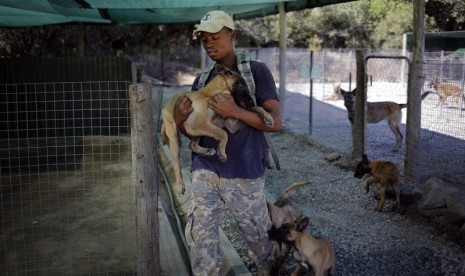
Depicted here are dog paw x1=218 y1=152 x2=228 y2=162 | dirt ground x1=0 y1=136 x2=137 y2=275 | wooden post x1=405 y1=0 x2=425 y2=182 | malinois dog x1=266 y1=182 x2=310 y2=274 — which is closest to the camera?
dog paw x1=218 y1=152 x2=228 y2=162

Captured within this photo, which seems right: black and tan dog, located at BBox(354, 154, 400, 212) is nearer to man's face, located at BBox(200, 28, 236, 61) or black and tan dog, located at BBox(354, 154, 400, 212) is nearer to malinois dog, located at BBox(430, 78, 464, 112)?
malinois dog, located at BBox(430, 78, 464, 112)

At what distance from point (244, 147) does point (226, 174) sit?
208 mm

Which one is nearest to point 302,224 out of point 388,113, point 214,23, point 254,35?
point 214,23

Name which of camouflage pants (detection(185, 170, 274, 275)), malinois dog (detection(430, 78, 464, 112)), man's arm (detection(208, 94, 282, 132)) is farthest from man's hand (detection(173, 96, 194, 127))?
malinois dog (detection(430, 78, 464, 112))

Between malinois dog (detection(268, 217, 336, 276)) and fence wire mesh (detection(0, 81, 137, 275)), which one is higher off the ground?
malinois dog (detection(268, 217, 336, 276))

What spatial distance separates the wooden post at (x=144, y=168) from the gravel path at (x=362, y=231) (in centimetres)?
129

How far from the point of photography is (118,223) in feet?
18.6

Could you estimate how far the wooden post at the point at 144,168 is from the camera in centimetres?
308

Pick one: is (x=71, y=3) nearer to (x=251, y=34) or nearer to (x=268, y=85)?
(x=268, y=85)

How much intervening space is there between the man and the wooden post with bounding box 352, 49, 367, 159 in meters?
4.72

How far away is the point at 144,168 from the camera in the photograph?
3.12 m

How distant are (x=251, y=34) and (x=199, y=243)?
90.5 feet

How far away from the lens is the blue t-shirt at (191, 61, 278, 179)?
296 centimetres

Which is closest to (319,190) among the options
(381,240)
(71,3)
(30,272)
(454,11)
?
(381,240)
